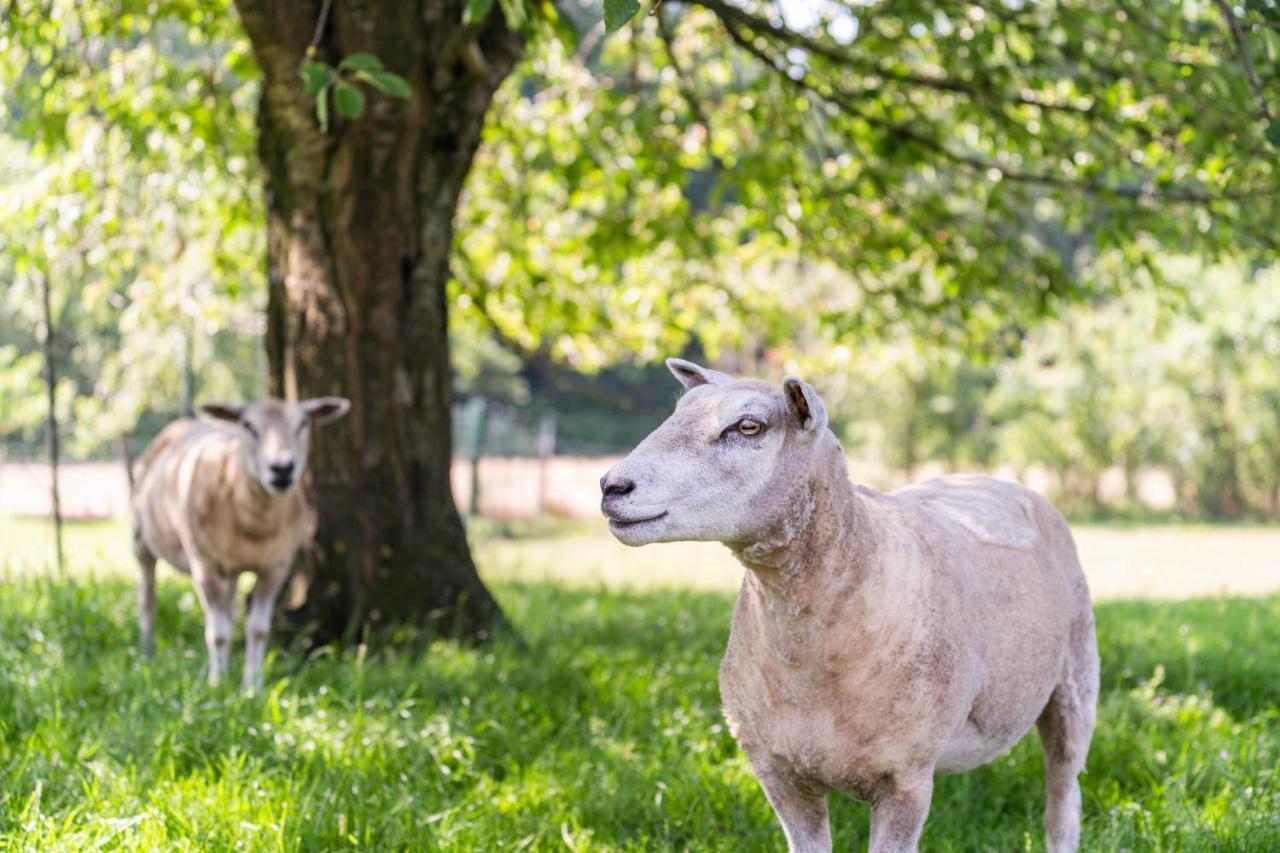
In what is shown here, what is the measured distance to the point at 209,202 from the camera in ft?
30.5

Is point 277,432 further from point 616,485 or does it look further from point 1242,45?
point 1242,45

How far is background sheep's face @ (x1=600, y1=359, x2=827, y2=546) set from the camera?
259 centimetres

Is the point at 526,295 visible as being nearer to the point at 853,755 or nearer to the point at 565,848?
the point at 565,848

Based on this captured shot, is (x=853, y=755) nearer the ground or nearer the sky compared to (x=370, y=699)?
nearer the sky

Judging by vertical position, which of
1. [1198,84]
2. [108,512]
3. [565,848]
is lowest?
[108,512]

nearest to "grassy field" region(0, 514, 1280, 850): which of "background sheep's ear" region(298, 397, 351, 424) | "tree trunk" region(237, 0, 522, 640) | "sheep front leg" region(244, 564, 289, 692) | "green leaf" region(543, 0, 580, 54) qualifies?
"sheep front leg" region(244, 564, 289, 692)

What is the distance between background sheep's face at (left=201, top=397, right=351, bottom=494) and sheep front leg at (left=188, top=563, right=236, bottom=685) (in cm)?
53

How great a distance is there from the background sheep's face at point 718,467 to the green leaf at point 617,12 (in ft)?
2.66

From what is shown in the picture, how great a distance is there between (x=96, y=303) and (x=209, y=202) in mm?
1632

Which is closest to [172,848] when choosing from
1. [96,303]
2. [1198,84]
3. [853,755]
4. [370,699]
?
[370,699]

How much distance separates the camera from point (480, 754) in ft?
14.8

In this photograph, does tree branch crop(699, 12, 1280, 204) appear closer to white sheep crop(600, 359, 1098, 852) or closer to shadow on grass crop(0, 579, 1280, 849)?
shadow on grass crop(0, 579, 1280, 849)

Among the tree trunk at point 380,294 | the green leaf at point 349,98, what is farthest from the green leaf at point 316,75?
the tree trunk at point 380,294

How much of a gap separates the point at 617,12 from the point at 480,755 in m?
2.85
